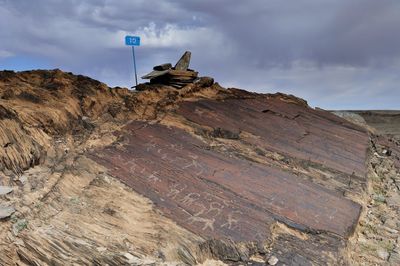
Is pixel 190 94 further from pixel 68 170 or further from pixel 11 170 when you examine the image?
pixel 11 170

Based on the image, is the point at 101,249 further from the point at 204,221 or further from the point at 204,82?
the point at 204,82

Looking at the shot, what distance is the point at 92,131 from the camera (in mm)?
5273

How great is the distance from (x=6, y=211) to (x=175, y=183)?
1.59 metres

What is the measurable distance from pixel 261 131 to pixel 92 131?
7.53 feet

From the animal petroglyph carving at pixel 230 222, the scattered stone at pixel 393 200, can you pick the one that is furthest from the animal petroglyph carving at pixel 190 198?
the scattered stone at pixel 393 200

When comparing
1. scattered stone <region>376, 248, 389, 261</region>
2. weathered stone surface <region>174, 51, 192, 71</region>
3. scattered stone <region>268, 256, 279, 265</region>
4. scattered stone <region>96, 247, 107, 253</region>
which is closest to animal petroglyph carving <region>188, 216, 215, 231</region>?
scattered stone <region>268, 256, 279, 265</region>

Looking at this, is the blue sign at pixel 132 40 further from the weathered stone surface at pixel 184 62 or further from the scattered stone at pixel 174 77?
the weathered stone surface at pixel 184 62

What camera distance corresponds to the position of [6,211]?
354cm

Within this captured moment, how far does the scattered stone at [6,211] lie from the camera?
3.50 metres

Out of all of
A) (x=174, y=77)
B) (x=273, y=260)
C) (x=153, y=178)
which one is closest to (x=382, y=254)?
(x=273, y=260)

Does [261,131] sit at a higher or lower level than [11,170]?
higher

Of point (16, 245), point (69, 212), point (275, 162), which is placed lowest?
point (16, 245)

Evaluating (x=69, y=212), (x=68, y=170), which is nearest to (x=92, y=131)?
(x=68, y=170)

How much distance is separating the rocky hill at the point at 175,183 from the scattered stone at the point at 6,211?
12 millimetres
